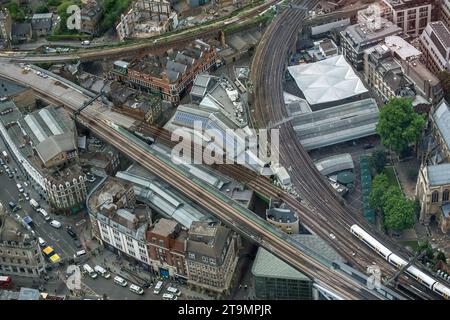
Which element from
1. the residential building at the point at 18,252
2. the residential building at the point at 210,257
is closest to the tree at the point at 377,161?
the residential building at the point at 210,257

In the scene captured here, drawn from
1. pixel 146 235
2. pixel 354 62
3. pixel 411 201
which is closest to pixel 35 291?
pixel 146 235

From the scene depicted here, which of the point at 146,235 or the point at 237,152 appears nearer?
the point at 146,235

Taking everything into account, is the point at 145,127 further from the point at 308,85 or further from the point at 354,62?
the point at 354,62

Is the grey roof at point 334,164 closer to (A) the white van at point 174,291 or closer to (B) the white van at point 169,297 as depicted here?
(A) the white van at point 174,291

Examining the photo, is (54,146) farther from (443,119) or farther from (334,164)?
(443,119)

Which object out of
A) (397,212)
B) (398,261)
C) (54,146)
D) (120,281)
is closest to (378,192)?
(397,212)
